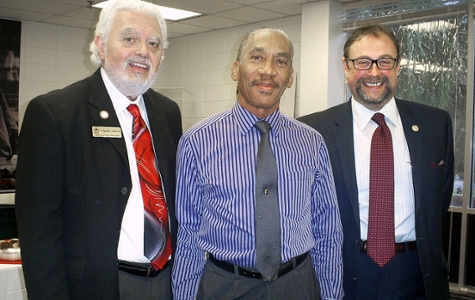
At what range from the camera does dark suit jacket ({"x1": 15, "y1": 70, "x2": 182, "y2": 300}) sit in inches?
64.9

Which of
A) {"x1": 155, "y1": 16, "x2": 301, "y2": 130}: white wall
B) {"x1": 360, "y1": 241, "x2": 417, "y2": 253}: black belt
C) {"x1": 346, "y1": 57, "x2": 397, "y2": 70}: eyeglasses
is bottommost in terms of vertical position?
{"x1": 360, "y1": 241, "x2": 417, "y2": 253}: black belt

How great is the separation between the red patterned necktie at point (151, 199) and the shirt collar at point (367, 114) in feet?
3.10

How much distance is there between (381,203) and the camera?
2.10 m

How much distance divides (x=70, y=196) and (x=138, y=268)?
0.36 meters

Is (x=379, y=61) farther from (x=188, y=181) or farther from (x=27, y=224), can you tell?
(x=27, y=224)

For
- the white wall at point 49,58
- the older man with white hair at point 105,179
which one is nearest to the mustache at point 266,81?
the older man with white hair at point 105,179

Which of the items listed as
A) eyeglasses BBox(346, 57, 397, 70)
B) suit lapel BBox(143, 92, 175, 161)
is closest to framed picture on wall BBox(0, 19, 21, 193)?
suit lapel BBox(143, 92, 175, 161)

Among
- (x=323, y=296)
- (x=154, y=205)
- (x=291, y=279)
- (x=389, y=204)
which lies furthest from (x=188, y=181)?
(x=389, y=204)

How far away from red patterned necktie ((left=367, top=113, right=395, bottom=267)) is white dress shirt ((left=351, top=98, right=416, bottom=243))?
0.04 meters

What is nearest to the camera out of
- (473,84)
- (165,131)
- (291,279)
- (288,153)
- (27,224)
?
(27,224)

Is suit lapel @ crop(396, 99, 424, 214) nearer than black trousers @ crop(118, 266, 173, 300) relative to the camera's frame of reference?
No

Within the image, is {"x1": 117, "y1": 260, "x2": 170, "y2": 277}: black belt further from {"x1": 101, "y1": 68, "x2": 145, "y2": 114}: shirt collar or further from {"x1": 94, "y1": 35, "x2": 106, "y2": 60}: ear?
{"x1": 94, "y1": 35, "x2": 106, "y2": 60}: ear

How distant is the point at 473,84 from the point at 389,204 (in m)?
3.60

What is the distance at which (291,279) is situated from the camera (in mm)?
1803
